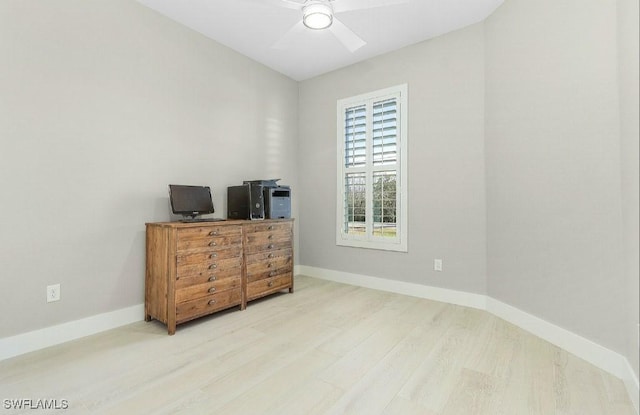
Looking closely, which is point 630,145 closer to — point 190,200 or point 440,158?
point 440,158

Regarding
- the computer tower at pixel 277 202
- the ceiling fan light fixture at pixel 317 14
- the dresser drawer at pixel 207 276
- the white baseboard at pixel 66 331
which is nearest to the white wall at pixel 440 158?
the computer tower at pixel 277 202

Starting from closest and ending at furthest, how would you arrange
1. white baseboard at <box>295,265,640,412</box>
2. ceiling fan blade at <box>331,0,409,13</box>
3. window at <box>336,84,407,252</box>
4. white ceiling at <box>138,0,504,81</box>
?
white baseboard at <box>295,265,640,412</box> → ceiling fan blade at <box>331,0,409,13</box> → white ceiling at <box>138,0,504,81</box> → window at <box>336,84,407,252</box>

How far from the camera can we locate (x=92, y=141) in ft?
7.69

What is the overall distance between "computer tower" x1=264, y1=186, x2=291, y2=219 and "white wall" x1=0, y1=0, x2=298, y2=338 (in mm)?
531

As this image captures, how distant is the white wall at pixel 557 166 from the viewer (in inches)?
72.3

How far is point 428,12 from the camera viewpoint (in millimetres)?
2754

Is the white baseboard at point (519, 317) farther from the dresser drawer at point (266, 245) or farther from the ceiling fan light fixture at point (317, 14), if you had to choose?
the ceiling fan light fixture at point (317, 14)

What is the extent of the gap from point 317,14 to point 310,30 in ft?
2.84

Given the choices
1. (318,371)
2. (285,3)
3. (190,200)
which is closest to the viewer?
(318,371)

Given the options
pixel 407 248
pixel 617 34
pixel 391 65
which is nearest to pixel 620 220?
pixel 617 34

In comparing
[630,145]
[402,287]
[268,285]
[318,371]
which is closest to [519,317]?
[402,287]

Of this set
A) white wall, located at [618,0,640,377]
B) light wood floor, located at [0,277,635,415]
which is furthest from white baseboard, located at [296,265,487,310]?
white wall, located at [618,0,640,377]

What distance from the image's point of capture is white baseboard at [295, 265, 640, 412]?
1751 millimetres

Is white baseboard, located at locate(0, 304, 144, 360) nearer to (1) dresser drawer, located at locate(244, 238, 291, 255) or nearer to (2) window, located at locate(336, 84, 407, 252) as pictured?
(1) dresser drawer, located at locate(244, 238, 291, 255)
